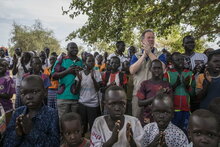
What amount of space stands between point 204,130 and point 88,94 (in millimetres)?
2495

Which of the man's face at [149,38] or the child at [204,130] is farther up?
the man's face at [149,38]

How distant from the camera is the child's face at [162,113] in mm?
2275

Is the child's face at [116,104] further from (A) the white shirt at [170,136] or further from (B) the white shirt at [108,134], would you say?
(A) the white shirt at [170,136]

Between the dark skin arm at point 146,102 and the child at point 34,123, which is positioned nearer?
the child at point 34,123

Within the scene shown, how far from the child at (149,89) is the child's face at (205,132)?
1.17 m

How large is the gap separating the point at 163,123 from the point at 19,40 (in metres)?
34.8

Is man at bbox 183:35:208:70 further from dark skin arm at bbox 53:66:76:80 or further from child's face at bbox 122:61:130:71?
dark skin arm at bbox 53:66:76:80

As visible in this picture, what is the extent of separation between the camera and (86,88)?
13.1 ft

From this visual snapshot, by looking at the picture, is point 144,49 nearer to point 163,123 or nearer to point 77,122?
point 163,123

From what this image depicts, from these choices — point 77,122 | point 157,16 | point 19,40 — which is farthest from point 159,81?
point 19,40

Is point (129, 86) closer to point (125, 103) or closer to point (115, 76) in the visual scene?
point (115, 76)

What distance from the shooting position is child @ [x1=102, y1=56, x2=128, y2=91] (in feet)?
14.5

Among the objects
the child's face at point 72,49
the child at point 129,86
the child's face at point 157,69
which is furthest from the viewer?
the child at point 129,86

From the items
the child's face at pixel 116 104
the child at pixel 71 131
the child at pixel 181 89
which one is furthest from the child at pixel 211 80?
the child at pixel 71 131
